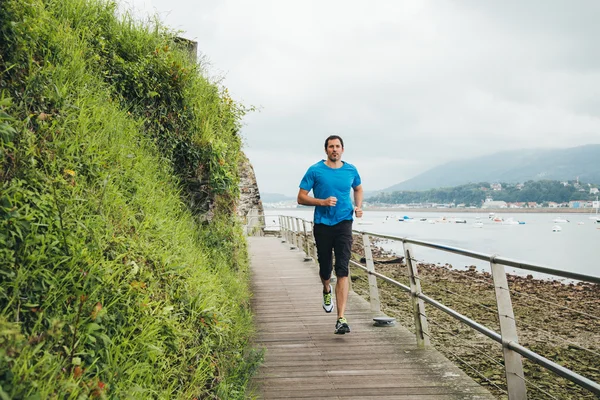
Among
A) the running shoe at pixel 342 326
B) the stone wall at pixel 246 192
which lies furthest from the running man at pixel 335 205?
the stone wall at pixel 246 192

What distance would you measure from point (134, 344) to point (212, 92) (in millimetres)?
4844

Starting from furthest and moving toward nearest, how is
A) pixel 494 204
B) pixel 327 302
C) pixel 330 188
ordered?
pixel 494 204
pixel 327 302
pixel 330 188

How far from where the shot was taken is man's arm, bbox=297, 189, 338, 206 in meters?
4.68

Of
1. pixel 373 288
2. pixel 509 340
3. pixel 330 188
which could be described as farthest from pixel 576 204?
pixel 509 340

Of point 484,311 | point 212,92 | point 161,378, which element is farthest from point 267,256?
point 161,378

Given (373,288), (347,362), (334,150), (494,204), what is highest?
(334,150)

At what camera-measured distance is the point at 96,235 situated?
2592 mm

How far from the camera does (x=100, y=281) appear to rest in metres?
2.38

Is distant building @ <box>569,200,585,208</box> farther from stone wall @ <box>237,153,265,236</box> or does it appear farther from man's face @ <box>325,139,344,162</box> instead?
man's face @ <box>325,139,344,162</box>

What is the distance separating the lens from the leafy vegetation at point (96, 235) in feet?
6.59

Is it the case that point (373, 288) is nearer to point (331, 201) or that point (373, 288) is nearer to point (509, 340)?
point (331, 201)

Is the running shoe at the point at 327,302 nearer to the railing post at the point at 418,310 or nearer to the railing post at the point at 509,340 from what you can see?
the railing post at the point at 418,310

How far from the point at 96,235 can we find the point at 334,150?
2.92m

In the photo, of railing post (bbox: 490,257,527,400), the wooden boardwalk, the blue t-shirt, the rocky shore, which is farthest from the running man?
railing post (bbox: 490,257,527,400)
